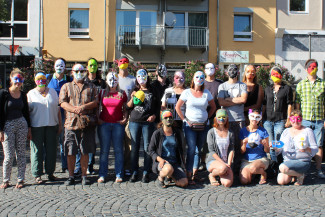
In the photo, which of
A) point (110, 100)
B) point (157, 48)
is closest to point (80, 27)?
point (157, 48)

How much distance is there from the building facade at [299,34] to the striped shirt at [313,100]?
49.9ft

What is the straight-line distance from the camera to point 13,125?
20.0ft

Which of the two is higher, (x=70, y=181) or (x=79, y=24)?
(x=79, y=24)

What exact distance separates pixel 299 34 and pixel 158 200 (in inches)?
750

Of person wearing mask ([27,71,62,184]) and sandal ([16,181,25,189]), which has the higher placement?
person wearing mask ([27,71,62,184])

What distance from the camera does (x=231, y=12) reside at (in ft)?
71.7

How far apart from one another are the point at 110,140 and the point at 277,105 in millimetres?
3299

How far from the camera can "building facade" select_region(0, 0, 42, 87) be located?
68.0 ft

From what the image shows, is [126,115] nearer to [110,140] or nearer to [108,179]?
[110,140]

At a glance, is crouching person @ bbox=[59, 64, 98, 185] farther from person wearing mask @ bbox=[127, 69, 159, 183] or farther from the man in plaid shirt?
the man in plaid shirt

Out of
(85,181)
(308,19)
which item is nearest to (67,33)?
(308,19)

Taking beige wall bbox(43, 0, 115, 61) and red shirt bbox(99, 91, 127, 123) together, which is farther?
beige wall bbox(43, 0, 115, 61)

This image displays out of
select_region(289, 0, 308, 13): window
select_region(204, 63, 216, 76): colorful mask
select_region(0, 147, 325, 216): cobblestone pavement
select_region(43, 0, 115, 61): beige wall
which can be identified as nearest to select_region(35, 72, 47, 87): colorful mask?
select_region(0, 147, 325, 216): cobblestone pavement

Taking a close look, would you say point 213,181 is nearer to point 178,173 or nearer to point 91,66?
point 178,173
